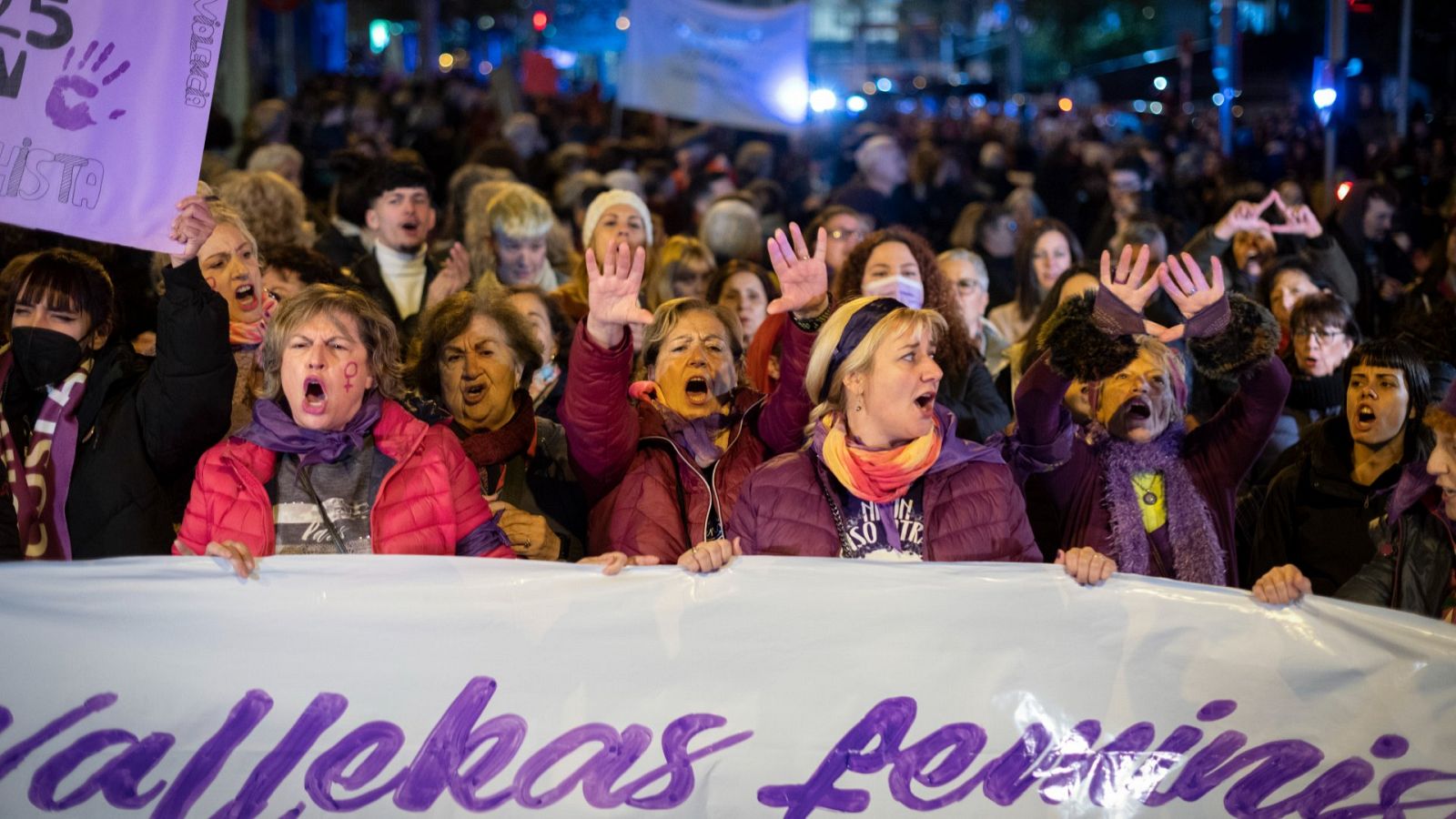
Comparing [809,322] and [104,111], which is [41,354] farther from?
[809,322]

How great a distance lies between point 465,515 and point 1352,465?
2623 mm

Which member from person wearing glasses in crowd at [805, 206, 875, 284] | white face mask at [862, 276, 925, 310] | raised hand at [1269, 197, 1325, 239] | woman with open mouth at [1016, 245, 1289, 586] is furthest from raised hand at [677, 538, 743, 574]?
raised hand at [1269, 197, 1325, 239]

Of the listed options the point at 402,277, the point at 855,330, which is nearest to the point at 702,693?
the point at 855,330

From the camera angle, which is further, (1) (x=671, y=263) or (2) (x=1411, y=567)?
(1) (x=671, y=263)

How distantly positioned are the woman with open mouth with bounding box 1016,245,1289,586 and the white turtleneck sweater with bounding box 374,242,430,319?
11.2 feet

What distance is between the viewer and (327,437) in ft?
12.6

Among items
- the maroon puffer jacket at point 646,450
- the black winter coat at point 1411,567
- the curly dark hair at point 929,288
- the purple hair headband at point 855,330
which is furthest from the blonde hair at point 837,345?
the curly dark hair at point 929,288

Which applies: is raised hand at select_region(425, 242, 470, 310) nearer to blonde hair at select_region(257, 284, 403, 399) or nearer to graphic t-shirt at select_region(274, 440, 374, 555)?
blonde hair at select_region(257, 284, 403, 399)

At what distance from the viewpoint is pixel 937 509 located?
Result: 3.89 m

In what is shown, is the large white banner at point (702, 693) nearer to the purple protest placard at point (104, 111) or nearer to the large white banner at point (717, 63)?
the purple protest placard at point (104, 111)

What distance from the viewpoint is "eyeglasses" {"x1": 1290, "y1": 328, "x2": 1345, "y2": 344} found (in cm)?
608

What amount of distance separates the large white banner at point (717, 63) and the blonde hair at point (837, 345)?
719 cm

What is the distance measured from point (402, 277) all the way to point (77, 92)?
10.6 ft

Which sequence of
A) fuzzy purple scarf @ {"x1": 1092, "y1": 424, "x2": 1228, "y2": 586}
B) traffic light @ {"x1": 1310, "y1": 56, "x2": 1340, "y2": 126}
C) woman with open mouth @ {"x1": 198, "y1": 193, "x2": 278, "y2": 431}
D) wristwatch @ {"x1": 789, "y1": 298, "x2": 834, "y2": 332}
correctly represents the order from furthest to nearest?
traffic light @ {"x1": 1310, "y1": 56, "x2": 1340, "y2": 126}, woman with open mouth @ {"x1": 198, "y1": 193, "x2": 278, "y2": 431}, wristwatch @ {"x1": 789, "y1": 298, "x2": 834, "y2": 332}, fuzzy purple scarf @ {"x1": 1092, "y1": 424, "x2": 1228, "y2": 586}
